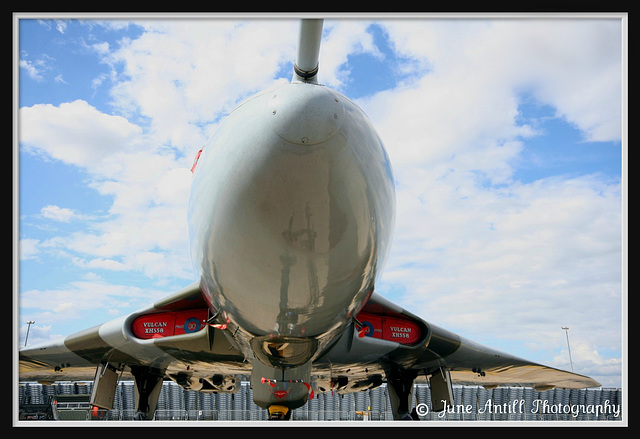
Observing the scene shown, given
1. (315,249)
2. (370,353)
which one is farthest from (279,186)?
(370,353)

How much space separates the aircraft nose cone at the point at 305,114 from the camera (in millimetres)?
2617

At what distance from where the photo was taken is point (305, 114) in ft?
8.66

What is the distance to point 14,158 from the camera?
3664 mm

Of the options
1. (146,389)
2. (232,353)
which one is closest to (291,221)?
(232,353)

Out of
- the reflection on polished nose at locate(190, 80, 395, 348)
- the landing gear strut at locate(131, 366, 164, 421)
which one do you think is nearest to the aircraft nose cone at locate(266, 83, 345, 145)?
the reflection on polished nose at locate(190, 80, 395, 348)

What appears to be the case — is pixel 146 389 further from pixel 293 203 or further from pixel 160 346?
pixel 293 203

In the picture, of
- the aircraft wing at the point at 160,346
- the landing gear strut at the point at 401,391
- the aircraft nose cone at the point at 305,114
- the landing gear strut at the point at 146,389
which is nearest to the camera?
the aircraft nose cone at the point at 305,114

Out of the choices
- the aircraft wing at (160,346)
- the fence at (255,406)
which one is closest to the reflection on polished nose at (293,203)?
the aircraft wing at (160,346)

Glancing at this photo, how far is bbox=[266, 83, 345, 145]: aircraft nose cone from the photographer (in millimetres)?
2617

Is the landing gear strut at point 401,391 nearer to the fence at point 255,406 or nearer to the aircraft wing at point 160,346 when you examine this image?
the aircraft wing at point 160,346

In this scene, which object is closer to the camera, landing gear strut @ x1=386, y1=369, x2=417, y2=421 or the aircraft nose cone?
the aircraft nose cone

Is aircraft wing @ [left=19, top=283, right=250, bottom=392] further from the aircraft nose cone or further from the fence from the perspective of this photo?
the fence

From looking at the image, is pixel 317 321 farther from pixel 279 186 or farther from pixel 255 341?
pixel 279 186

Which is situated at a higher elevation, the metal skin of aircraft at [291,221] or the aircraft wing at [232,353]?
the metal skin of aircraft at [291,221]
